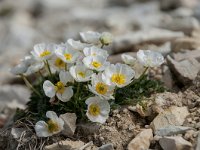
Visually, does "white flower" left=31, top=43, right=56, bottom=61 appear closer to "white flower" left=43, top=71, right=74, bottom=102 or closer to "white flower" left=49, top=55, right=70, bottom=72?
"white flower" left=49, top=55, right=70, bottom=72

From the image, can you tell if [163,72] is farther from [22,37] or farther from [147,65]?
[22,37]

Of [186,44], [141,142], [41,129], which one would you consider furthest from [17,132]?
[186,44]

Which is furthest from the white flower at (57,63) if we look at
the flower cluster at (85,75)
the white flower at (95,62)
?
the white flower at (95,62)

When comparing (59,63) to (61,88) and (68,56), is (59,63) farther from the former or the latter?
(61,88)

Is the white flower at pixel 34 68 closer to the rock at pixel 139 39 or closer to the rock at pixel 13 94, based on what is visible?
the rock at pixel 139 39

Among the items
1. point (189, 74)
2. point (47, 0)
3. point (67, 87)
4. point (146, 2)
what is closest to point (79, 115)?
point (67, 87)

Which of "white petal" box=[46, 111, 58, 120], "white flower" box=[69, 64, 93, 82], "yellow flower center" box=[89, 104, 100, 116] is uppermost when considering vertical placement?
"white flower" box=[69, 64, 93, 82]

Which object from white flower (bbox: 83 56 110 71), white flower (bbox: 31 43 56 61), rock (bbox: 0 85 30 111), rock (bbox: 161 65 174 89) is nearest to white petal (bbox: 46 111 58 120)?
white flower (bbox: 83 56 110 71)
